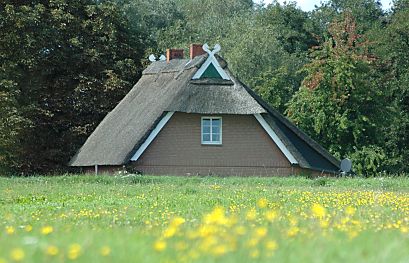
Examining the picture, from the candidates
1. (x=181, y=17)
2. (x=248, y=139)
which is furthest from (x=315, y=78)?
(x=181, y=17)

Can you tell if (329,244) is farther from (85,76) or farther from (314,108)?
(314,108)

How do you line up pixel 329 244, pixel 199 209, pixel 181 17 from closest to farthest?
pixel 329 244 < pixel 199 209 < pixel 181 17

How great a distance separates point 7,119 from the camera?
42.3 m

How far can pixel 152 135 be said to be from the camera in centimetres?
4006

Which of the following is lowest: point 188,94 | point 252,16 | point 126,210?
point 126,210

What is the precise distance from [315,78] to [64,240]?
43340 mm

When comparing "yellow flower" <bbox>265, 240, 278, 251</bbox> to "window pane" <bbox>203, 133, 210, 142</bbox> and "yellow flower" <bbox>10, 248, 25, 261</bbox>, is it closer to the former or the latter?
"yellow flower" <bbox>10, 248, 25, 261</bbox>

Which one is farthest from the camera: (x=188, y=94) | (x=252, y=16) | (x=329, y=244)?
(x=252, y=16)

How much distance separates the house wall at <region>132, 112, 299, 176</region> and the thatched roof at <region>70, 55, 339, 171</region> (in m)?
0.82

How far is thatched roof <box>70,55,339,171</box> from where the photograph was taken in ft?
132

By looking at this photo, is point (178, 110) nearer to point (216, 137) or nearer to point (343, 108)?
point (216, 137)

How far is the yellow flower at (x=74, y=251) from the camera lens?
7.46m

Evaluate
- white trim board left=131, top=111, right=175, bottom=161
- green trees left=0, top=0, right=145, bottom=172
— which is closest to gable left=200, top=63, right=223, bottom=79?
white trim board left=131, top=111, right=175, bottom=161

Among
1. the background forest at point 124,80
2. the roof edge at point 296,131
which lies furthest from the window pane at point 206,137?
the background forest at point 124,80
